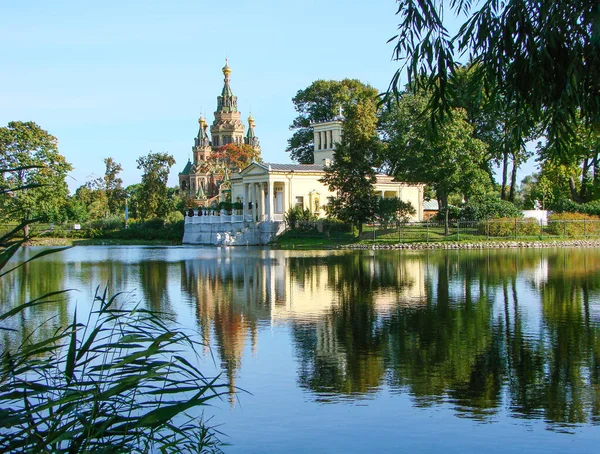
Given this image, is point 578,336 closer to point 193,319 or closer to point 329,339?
point 329,339

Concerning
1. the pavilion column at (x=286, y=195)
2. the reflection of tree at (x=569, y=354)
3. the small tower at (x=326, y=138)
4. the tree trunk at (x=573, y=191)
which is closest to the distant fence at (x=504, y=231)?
the tree trunk at (x=573, y=191)

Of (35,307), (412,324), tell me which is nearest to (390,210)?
(35,307)

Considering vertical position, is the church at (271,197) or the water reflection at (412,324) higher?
the church at (271,197)

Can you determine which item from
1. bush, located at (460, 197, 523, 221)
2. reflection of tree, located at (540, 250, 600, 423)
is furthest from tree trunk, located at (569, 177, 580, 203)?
reflection of tree, located at (540, 250, 600, 423)

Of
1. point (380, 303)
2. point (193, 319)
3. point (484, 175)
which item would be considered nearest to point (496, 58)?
point (193, 319)

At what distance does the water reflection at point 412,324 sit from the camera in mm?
10547

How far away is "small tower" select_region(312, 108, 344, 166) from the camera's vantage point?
7231cm

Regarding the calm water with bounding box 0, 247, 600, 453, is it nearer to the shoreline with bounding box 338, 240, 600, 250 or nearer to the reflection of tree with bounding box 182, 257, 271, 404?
the reflection of tree with bounding box 182, 257, 271, 404

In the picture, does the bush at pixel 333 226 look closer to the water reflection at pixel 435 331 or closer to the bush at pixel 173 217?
the bush at pixel 173 217

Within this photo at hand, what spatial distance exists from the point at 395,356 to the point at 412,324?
3512 mm

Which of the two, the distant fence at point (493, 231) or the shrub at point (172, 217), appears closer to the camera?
the distant fence at point (493, 231)

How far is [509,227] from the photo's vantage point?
5212cm

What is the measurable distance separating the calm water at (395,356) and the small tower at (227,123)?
353 ft

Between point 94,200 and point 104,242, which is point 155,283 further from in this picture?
point 94,200
